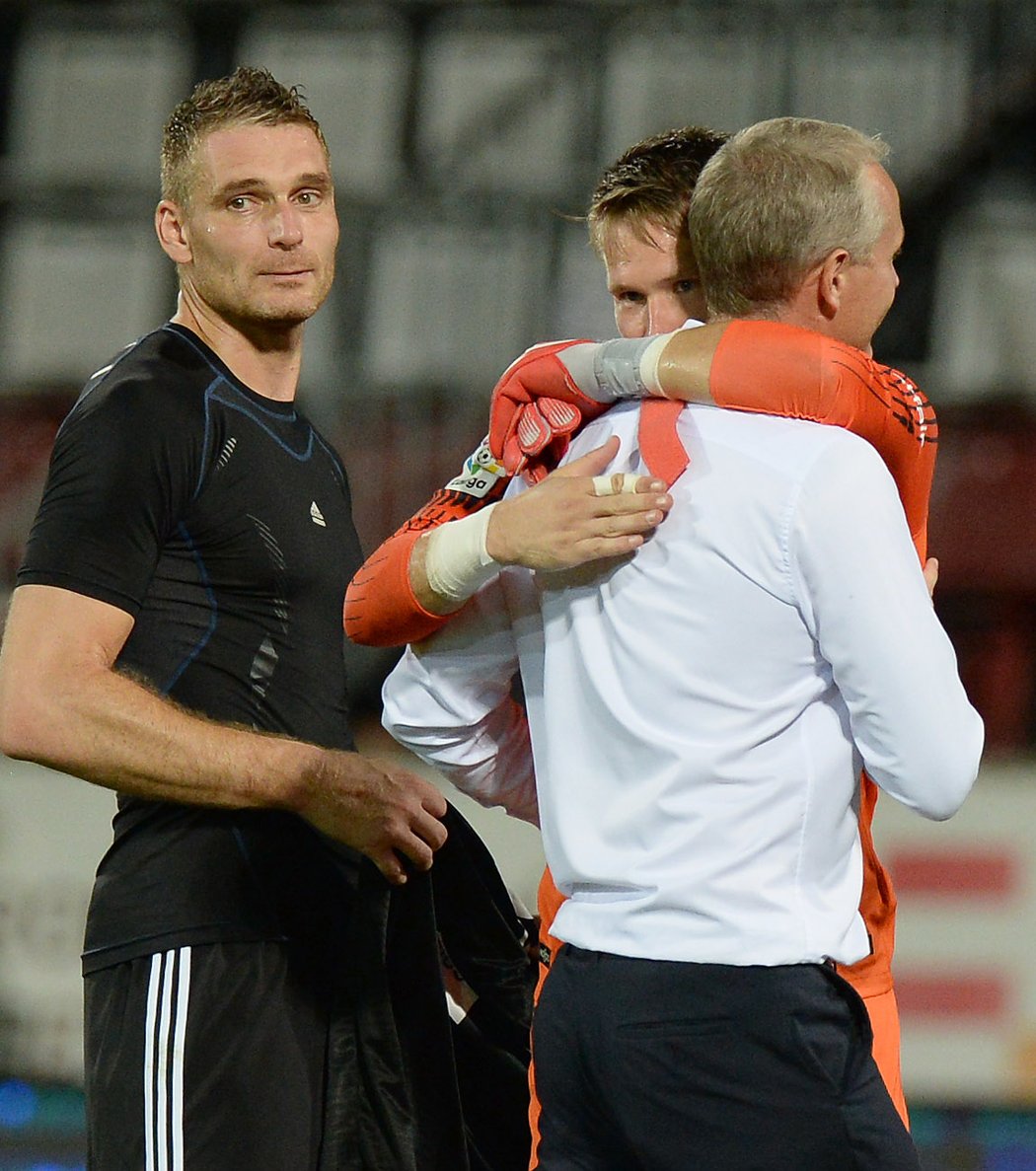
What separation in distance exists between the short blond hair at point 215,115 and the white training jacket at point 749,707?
82cm

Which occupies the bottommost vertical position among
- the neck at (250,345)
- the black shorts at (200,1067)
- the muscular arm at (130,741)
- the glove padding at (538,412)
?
the black shorts at (200,1067)

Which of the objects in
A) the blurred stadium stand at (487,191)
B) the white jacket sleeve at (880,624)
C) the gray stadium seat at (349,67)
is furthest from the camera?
the gray stadium seat at (349,67)

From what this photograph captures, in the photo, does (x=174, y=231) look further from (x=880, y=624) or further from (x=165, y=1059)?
(x=880, y=624)

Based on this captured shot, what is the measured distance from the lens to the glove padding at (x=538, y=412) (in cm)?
140

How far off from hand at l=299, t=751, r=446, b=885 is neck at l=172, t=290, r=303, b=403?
461 millimetres

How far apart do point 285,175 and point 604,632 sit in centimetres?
85

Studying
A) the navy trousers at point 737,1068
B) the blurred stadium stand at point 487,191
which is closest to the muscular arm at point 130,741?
the navy trousers at point 737,1068

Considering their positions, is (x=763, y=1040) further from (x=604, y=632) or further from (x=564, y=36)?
(x=564, y=36)

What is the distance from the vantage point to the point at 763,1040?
1.23m

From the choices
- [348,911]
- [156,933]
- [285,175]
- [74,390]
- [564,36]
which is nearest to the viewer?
[156,933]

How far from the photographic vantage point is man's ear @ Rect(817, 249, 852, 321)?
130cm

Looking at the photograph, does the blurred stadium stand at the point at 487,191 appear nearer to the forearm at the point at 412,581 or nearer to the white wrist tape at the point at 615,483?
the forearm at the point at 412,581

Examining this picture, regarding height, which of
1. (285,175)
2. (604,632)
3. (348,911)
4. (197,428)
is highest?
(285,175)

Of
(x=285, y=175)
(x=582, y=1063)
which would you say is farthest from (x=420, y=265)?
(x=582, y=1063)
